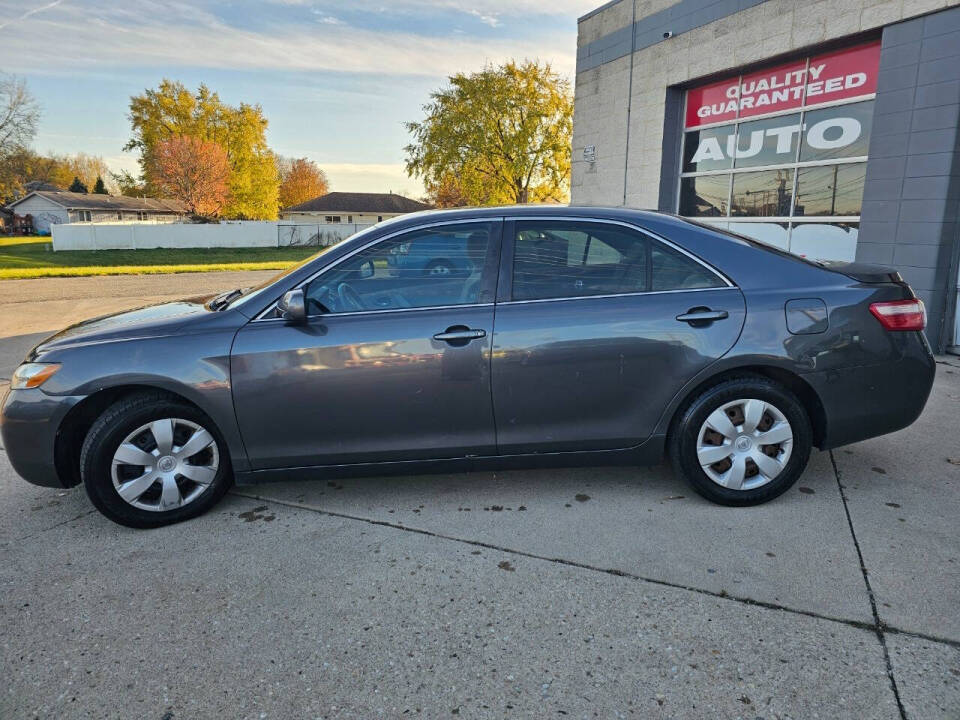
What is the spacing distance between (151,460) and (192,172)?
54.0 meters

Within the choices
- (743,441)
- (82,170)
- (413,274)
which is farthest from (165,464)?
(82,170)

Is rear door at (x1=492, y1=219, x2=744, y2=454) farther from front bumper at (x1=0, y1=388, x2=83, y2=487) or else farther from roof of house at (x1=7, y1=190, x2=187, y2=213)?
roof of house at (x1=7, y1=190, x2=187, y2=213)

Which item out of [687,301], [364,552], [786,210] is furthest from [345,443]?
[786,210]

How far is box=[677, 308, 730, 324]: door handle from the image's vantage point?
339 centimetres

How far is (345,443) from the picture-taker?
342 centimetres

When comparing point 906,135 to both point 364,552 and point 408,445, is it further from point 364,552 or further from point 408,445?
point 364,552

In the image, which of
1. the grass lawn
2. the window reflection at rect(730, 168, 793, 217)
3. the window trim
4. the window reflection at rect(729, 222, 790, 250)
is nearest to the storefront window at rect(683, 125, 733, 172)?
the window reflection at rect(730, 168, 793, 217)

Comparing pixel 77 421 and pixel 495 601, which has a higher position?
pixel 77 421

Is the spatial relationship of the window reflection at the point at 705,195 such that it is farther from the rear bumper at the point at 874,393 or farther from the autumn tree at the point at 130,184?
the autumn tree at the point at 130,184

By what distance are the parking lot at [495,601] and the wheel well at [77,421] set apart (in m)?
0.33

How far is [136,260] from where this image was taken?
3055 centimetres

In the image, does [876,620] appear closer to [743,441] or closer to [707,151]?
[743,441]

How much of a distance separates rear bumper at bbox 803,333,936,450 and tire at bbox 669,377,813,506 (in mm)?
155

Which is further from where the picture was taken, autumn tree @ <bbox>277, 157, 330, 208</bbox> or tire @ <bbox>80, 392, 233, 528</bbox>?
autumn tree @ <bbox>277, 157, 330, 208</bbox>
